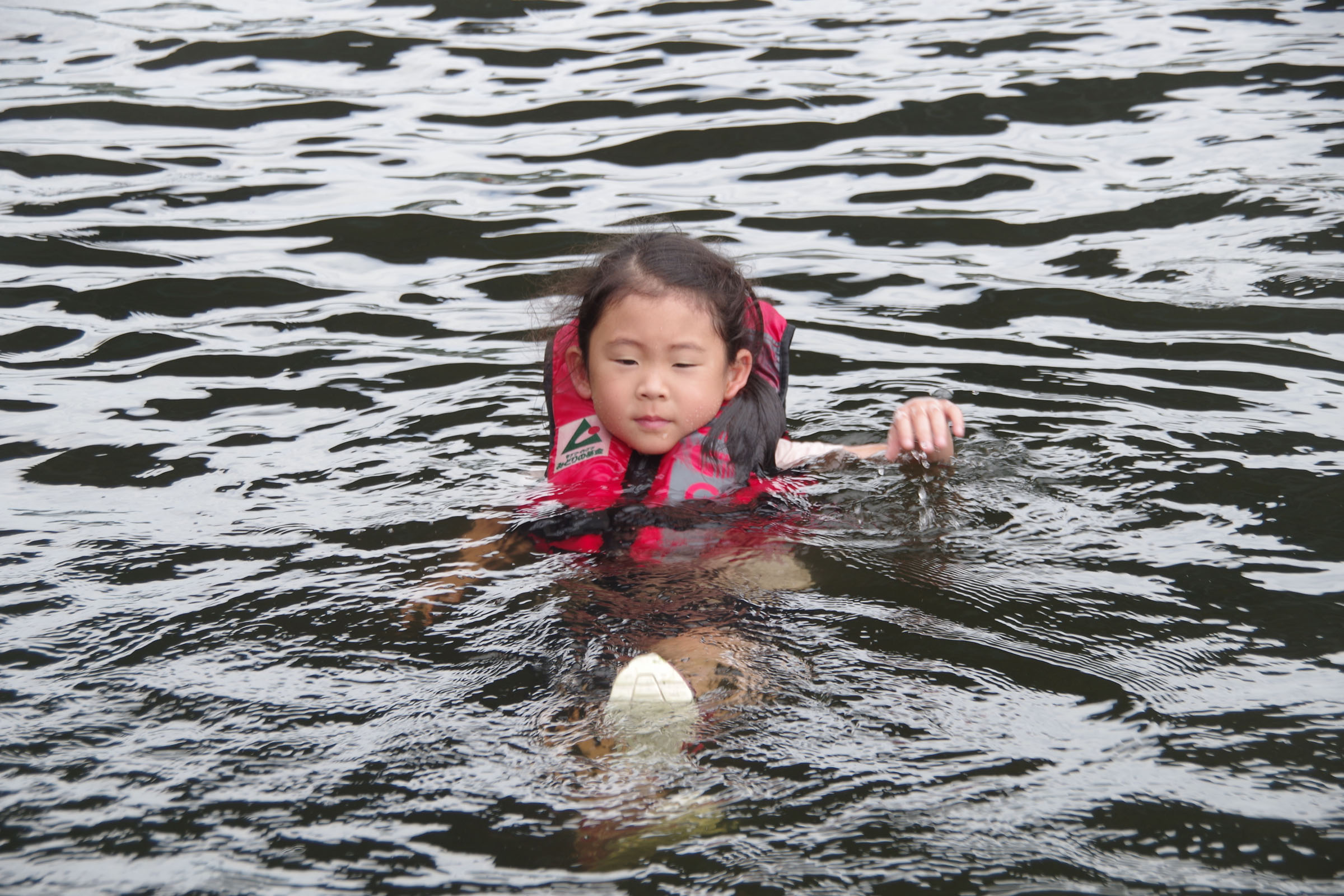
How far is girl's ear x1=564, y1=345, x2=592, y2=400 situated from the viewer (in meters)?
4.38

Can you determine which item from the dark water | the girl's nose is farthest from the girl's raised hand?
the girl's nose

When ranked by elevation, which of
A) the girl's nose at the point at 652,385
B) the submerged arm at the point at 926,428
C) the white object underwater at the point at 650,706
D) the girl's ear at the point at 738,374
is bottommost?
the white object underwater at the point at 650,706

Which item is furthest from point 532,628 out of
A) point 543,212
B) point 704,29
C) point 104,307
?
point 704,29

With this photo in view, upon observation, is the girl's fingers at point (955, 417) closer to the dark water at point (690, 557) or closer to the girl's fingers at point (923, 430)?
the girl's fingers at point (923, 430)

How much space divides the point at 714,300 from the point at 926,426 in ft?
2.49

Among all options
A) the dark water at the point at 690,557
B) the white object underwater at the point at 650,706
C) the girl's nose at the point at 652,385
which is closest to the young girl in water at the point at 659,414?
the girl's nose at the point at 652,385

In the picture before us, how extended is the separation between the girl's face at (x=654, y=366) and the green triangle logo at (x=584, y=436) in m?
0.15

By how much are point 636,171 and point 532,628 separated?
5032 mm

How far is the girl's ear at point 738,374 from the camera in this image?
172 inches

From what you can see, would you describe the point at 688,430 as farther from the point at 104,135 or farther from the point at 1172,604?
the point at 104,135

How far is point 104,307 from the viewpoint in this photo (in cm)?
622

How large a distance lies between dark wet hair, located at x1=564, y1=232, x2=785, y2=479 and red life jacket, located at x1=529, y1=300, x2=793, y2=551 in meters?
0.04

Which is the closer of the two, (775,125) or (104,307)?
(104,307)

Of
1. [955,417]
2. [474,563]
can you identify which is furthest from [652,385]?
[955,417]
